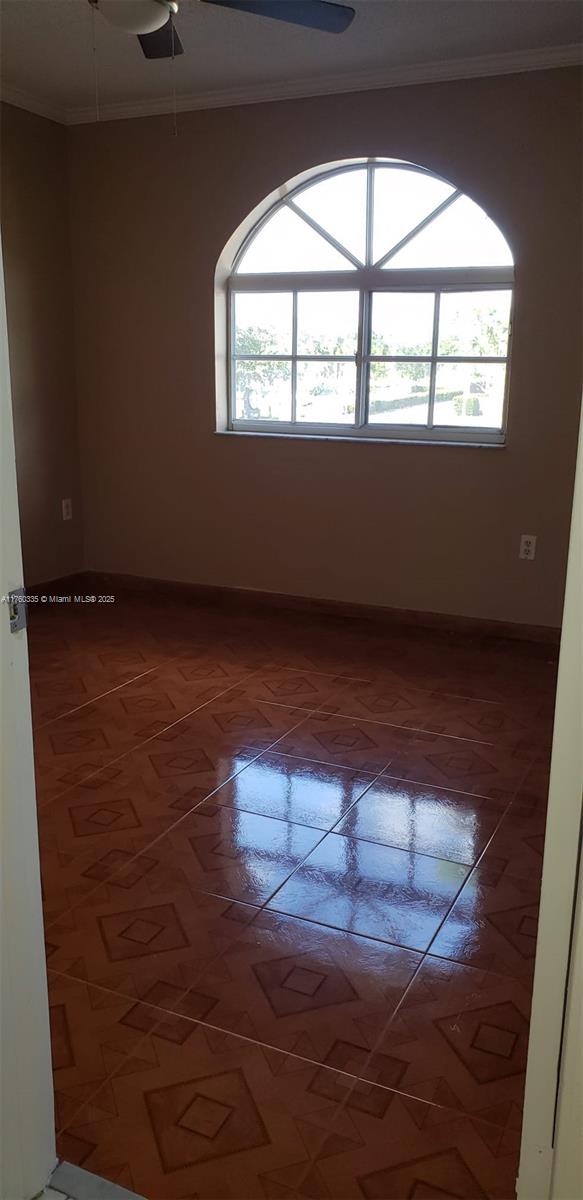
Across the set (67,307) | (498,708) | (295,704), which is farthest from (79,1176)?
(67,307)

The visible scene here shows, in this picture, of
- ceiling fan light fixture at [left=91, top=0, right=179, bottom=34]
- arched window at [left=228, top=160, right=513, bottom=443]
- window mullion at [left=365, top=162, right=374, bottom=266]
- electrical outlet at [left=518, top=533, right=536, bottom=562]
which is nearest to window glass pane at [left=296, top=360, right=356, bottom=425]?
arched window at [left=228, top=160, right=513, bottom=443]

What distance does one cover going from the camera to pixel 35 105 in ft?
13.9

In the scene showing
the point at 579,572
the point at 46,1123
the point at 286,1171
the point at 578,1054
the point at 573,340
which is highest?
the point at 573,340

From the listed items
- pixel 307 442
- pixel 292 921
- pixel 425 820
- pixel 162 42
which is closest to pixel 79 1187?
pixel 292 921

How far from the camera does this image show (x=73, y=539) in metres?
4.88

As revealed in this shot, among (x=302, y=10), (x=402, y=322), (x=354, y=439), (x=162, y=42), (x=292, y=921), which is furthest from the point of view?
(x=354, y=439)

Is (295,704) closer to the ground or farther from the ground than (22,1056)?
closer to the ground

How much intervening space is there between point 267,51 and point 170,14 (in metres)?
1.29

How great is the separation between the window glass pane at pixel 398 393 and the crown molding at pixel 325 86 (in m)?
1.16

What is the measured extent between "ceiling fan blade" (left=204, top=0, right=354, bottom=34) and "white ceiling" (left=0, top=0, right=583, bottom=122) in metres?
0.52

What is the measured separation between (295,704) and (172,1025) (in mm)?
1707

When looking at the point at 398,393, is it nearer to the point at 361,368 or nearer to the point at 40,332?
the point at 361,368

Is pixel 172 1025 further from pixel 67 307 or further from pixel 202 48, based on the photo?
pixel 67 307

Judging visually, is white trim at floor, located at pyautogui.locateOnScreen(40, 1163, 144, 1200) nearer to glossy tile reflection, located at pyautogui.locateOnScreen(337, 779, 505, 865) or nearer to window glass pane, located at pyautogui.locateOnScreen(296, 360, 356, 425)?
glossy tile reflection, located at pyautogui.locateOnScreen(337, 779, 505, 865)
